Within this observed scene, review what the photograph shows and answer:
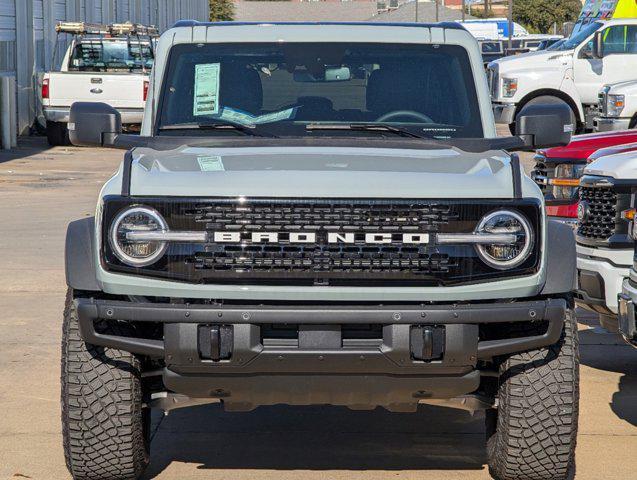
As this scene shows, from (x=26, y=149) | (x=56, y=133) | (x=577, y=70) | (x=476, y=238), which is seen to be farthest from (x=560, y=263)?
(x=56, y=133)

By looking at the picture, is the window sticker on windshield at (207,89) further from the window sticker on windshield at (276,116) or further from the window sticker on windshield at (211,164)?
the window sticker on windshield at (211,164)

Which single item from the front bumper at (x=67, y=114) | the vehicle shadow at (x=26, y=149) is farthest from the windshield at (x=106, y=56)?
the vehicle shadow at (x=26, y=149)

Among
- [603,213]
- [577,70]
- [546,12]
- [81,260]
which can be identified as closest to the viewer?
[81,260]

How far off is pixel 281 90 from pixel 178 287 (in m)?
1.68

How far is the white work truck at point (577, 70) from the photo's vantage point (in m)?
24.5

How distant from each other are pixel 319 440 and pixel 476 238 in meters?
1.70

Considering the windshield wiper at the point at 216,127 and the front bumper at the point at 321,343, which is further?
the windshield wiper at the point at 216,127

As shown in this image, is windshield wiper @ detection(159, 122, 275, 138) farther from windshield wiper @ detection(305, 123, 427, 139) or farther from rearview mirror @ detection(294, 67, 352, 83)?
rearview mirror @ detection(294, 67, 352, 83)

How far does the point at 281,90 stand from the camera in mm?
6402

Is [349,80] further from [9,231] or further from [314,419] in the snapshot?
[9,231]

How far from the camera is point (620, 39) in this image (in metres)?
24.5

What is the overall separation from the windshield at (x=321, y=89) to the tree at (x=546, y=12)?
103321 millimetres

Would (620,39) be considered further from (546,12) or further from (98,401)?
(546,12)

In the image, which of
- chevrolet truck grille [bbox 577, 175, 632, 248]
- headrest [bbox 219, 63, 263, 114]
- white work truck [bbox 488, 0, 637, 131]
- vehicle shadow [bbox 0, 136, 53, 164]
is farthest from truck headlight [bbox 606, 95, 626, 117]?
headrest [bbox 219, 63, 263, 114]
